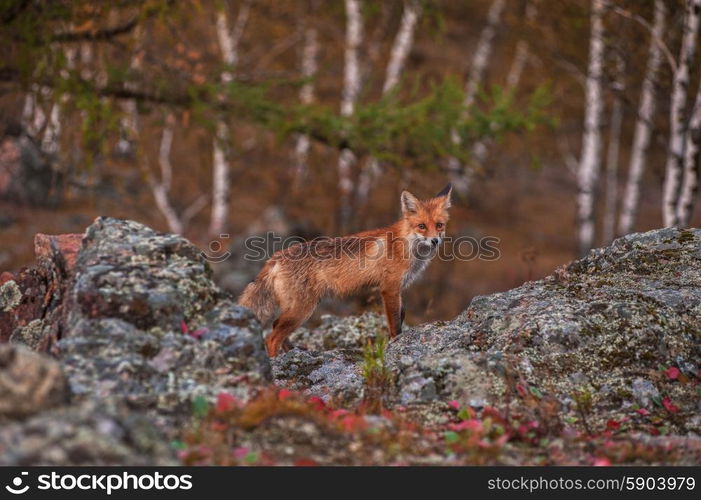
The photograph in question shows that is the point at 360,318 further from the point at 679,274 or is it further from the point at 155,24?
the point at 155,24

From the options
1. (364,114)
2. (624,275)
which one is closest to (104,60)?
(364,114)

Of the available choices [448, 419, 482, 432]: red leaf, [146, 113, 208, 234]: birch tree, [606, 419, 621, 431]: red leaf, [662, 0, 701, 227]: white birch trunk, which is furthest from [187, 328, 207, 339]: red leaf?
[146, 113, 208, 234]: birch tree

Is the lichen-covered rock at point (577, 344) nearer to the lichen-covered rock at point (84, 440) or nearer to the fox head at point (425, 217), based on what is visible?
the fox head at point (425, 217)

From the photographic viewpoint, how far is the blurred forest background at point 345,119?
→ 1248 centimetres

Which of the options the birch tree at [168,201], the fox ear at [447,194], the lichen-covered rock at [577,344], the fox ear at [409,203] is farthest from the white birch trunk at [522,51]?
the lichen-covered rock at [577,344]

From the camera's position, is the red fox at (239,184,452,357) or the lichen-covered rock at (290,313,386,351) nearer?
the red fox at (239,184,452,357)

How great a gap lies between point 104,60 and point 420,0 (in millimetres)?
6853

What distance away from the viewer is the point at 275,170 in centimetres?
3219

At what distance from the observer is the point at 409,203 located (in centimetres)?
991

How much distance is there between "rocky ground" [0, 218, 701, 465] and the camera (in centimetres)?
423

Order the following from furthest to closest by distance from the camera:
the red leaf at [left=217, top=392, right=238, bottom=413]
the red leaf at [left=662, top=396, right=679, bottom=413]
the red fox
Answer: the red fox
the red leaf at [left=662, top=396, right=679, bottom=413]
the red leaf at [left=217, top=392, right=238, bottom=413]

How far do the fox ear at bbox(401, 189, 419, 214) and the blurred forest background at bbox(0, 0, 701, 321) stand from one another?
6.42 feet

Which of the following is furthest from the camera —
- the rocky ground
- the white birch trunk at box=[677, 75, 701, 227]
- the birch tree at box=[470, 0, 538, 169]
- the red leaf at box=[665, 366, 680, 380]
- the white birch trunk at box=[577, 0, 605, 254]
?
the birch tree at box=[470, 0, 538, 169]

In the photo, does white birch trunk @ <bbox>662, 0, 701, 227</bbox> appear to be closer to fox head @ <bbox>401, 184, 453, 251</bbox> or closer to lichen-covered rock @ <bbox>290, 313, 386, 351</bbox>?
fox head @ <bbox>401, 184, 453, 251</bbox>
